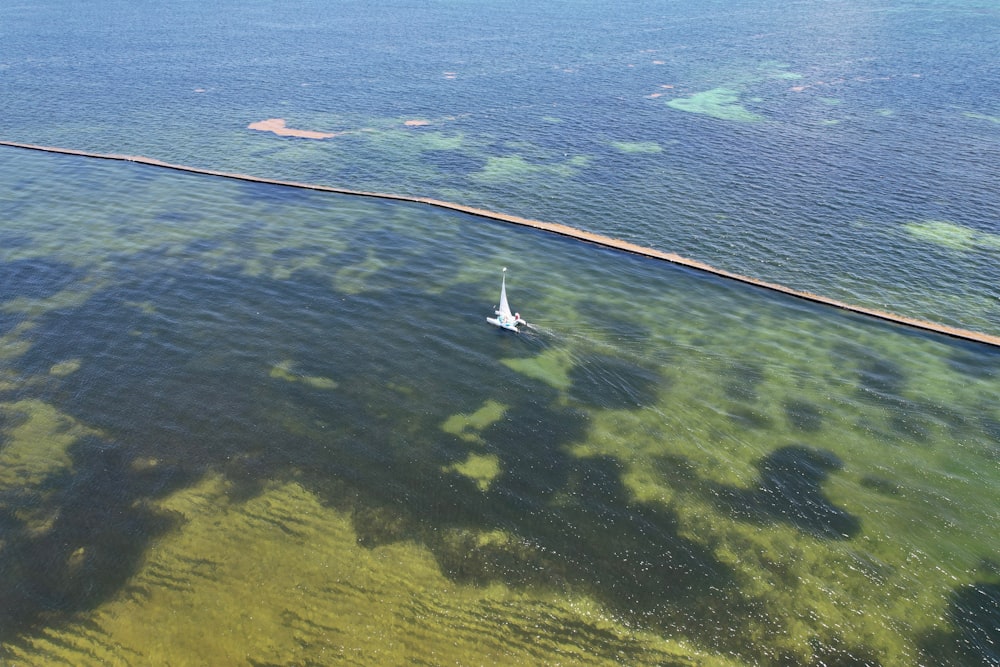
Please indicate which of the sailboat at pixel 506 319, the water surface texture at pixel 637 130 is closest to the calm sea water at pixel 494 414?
the water surface texture at pixel 637 130

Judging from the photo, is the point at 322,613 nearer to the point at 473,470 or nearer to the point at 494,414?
the point at 473,470

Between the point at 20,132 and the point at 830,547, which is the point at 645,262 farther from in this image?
the point at 20,132

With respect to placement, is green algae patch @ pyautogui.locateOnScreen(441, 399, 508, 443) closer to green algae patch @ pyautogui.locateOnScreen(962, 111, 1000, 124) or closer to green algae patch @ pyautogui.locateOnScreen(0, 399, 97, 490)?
green algae patch @ pyautogui.locateOnScreen(0, 399, 97, 490)

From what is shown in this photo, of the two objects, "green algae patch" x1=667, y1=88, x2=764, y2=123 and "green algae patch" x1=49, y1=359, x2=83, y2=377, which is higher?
"green algae patch" x1=667, y1=88, x2=764, y2=123

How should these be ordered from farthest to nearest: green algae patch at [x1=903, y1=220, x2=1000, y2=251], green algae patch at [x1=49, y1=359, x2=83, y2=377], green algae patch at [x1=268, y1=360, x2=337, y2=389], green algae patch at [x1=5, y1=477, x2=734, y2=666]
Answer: green algae patch at [x1=903, y1=220, x2=1000, y2=251] < green algae patch at [x1=49, y1=359, x2=83, y2=377] < green algae patch at [x1=268, y1=360, x2=337, y2=389] < green algae patch at [x1=5, y1=477, x2=734, y2=666]

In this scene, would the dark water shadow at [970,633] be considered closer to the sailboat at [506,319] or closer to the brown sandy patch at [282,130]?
the sailboat at [506,319]

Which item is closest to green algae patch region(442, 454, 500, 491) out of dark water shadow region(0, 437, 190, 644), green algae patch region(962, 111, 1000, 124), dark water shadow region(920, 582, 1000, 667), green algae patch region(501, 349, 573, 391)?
green algae patch region(501, 349, 573, 391)

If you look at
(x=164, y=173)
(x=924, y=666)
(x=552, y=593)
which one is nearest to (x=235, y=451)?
(x=552, y=593)
